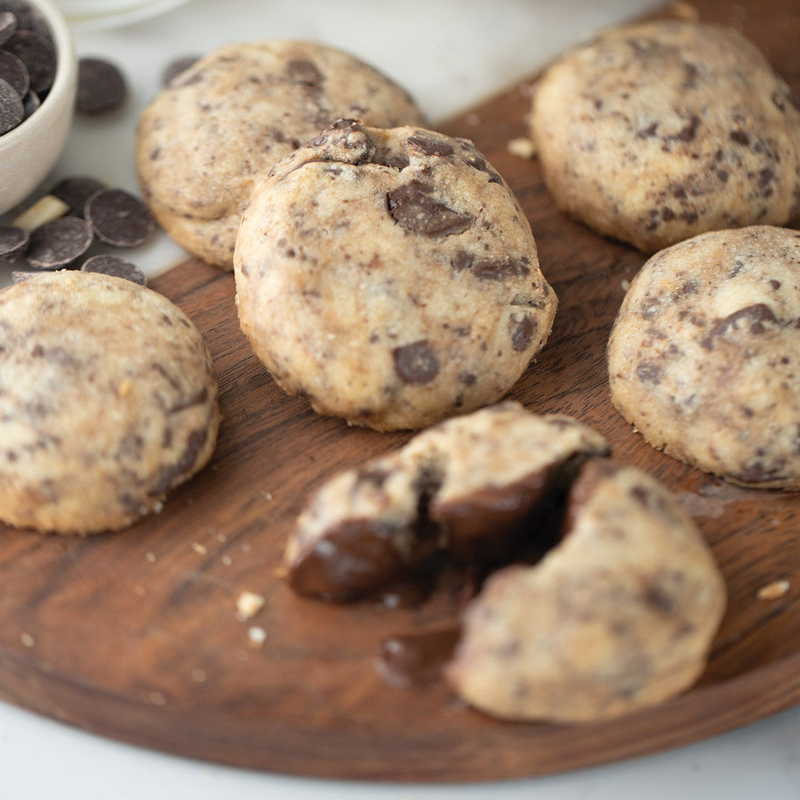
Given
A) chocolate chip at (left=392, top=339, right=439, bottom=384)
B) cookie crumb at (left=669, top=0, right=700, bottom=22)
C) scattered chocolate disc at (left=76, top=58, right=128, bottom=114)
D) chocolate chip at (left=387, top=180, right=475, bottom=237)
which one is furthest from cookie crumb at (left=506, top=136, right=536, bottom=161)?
scattered chocolate disc at (left=76, top=58, right=128, bottom=114)

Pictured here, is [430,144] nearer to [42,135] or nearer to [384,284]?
[384,284]

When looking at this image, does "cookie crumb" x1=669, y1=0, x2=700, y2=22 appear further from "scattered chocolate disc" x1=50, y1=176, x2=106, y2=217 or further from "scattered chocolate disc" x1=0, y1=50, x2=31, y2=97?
"scattered chocolate disc" x1=0, y1=50, x2=31, y2=97

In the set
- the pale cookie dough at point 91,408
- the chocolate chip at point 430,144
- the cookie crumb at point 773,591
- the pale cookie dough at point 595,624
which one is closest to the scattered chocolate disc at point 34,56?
the pale cookie dough at point 91,408

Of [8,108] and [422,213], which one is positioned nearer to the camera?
[422,213]

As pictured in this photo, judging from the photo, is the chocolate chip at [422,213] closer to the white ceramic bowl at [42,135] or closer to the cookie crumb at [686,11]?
the white ceramic bowl at [42,135]

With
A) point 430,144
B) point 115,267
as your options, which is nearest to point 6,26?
point 115,267

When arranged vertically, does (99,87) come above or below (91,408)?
above
